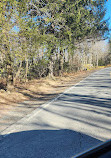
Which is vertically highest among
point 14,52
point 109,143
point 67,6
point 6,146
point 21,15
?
point 67,6

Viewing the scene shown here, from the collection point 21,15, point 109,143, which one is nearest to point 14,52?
point 21,15

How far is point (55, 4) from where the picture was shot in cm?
1377

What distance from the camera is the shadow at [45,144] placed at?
11.0ft

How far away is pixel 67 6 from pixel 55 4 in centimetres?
476

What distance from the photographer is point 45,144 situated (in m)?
3.79

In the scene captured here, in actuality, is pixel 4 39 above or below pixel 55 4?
below

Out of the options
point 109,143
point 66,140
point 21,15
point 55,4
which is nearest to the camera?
point 109,143

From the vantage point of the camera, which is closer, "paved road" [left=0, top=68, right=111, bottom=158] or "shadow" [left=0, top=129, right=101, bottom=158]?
"shadow" [left=0, top=129, right=101, bottom=158]

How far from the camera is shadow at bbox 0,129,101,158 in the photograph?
336cm

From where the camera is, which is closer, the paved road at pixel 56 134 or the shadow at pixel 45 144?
the shadow at pixel 45 144

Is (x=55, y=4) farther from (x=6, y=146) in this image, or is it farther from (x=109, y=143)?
(x=109, y=143)

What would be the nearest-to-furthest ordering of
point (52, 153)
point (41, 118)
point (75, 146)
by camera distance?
point (52, 153) < point (75, 146) < point (41, 118)

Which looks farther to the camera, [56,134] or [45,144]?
[56,134]

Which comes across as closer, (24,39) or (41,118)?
(41,118)
